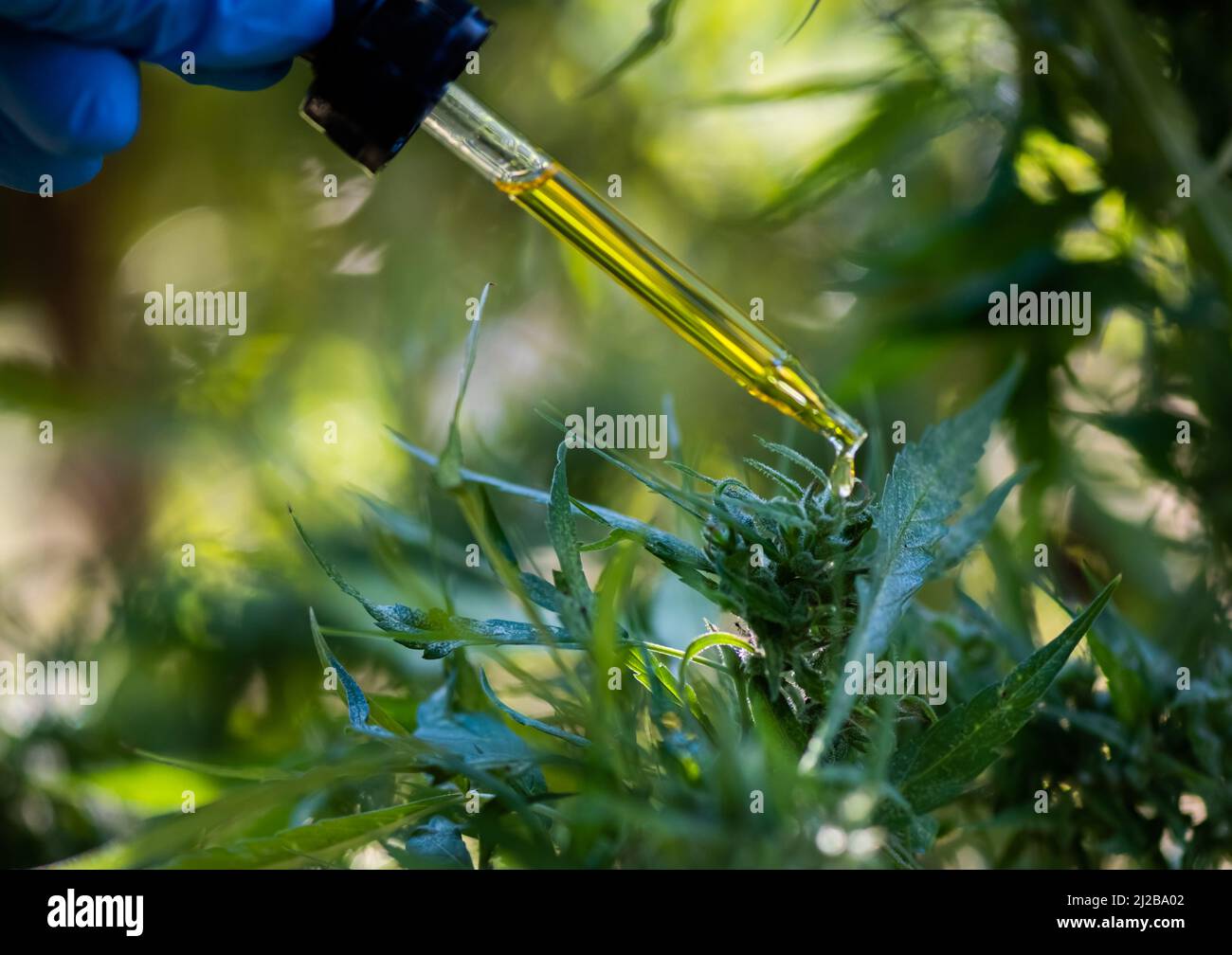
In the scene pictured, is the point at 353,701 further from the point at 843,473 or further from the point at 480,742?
the point at 843,473

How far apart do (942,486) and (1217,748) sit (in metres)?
0.16

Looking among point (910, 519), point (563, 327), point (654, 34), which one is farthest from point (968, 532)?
point (563, 327)

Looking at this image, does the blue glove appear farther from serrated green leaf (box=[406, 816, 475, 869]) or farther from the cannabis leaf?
serrated green leaf (box=[406, 816, 475, 869])

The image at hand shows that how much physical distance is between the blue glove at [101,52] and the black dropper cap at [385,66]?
0.03m

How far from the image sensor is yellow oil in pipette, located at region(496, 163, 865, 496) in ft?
0.94

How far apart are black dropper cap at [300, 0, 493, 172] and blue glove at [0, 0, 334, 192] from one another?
0.03 meters

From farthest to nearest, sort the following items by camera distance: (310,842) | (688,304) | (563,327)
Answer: (563,327), (688,304), (310,842)

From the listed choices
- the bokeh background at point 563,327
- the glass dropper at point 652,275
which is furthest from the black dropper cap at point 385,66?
the bokeh background at point 563,327

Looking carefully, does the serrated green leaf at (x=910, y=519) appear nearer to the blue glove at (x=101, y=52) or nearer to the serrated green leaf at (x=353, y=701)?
the serrated green leaf at (x=353, y=701)

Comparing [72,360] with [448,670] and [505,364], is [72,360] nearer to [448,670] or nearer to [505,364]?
[505,364]

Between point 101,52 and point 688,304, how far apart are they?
0.23 metres

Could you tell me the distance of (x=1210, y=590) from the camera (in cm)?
41

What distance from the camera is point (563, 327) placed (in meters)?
0.88

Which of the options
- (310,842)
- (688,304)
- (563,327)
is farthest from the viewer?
(563,327)
